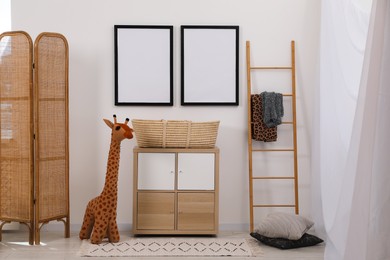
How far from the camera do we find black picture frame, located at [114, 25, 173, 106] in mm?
5762

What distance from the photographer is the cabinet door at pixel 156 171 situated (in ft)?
17.8

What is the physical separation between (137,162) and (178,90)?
88 cm

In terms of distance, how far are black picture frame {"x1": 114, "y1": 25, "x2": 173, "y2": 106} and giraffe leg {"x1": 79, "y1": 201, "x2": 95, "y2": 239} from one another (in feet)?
3.65

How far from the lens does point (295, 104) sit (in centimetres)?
578

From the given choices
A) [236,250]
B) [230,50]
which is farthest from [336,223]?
[230,50]

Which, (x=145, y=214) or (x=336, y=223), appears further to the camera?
(x=145, y=214)

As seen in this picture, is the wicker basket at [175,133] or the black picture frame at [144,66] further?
the black picture frame at [144,66]

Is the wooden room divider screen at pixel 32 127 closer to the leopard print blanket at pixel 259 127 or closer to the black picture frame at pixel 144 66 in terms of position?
the black picture frame at pixel 144 66

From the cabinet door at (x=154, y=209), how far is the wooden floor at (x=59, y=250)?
26cm

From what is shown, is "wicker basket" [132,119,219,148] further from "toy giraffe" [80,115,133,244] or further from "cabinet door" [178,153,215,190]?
"toy giraffe" [80,115,133,244]

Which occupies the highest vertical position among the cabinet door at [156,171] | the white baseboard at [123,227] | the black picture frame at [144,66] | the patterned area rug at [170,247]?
the black picture frame at [144,66]

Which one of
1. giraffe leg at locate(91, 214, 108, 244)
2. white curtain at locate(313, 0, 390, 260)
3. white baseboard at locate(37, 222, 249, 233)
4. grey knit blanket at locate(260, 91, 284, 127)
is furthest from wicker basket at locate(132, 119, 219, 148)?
white curtain at locate(313, 0, 390, 260)

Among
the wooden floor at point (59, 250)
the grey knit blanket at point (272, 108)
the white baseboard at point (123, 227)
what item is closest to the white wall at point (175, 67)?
the white baseboard at point (123, 227)

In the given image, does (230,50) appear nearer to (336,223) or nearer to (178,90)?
(178,90)
